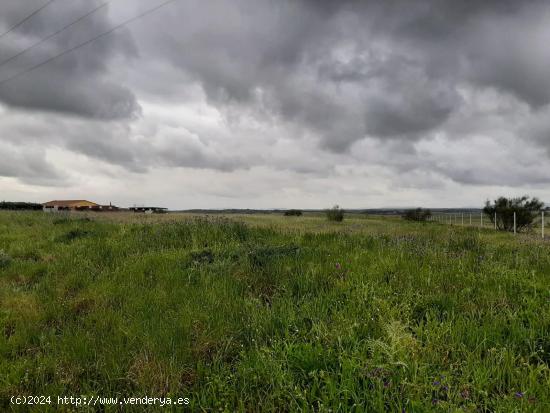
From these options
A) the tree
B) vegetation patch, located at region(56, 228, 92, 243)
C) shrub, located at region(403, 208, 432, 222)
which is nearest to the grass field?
vegetation patch, located at region(56, 228, 92, 243)

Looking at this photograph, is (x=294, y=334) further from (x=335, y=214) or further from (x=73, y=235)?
(x=335, y=214)

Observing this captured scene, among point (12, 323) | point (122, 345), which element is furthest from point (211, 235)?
point (122, 345)

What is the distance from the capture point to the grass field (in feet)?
8.91

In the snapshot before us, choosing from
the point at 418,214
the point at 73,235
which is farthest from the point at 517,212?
the point at 73,235

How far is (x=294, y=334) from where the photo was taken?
11.9ft

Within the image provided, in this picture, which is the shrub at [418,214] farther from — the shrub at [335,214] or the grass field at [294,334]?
the grass field at [294,334]

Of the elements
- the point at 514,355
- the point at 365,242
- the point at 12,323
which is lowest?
the point at 12,323

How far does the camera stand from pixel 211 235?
10562 millimetres

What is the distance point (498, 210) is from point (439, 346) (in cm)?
3796

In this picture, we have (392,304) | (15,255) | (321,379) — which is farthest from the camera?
(15,255)

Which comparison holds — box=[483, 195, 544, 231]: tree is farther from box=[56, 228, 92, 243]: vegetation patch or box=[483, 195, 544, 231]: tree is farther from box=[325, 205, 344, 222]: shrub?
box=[56, 228, 92, 243]: vegetation patch

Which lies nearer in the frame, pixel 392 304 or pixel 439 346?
pixel 439 346

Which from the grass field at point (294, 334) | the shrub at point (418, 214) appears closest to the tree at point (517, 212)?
the shrub at point (418, 214)

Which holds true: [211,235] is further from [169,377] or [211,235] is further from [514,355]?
[514,355]
